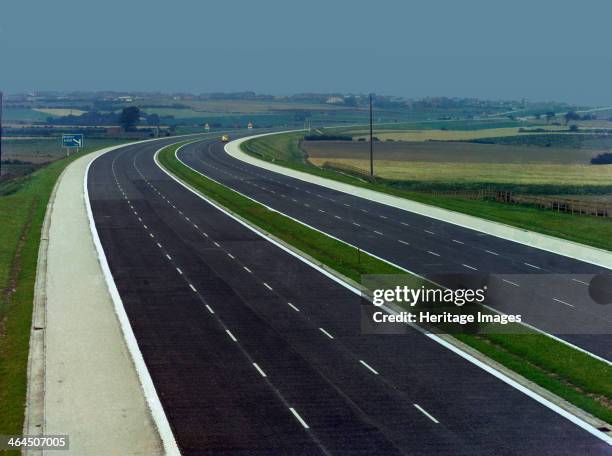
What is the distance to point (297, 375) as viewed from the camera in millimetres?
29469

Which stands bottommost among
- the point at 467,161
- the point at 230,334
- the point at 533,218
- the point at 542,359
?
the point at 467,161

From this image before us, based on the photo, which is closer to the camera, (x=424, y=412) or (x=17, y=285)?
(x=424, y=412)

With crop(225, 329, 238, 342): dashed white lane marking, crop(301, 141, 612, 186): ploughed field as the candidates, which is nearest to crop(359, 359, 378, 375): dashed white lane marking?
crop(225, 329, 238, 342): dashed white lane marking

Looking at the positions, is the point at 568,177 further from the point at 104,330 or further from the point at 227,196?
the point at 104,330

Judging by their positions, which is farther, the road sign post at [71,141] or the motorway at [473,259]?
the road sign post at [71,141]

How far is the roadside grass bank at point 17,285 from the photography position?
27.0 metres

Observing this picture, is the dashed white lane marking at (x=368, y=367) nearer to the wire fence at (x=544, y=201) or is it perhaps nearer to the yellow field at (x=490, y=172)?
the wire fence at (x=544, y=201)

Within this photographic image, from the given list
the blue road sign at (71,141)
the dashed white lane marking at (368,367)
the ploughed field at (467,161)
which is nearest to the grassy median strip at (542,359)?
the dashed white lane marking at (368,367)

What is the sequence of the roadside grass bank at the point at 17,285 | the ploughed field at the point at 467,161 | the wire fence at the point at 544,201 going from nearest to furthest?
the roadside grass bank at the point at 17,285 < the wire fence at the point at 544,201 < the ploughed field at the point at 467,161

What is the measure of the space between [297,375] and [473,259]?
2141 centimetres

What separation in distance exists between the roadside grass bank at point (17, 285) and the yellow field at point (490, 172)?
43.1 metres

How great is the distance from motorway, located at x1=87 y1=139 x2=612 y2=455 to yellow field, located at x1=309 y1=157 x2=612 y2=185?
5773cm

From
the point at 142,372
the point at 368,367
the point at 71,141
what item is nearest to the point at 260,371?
the point at 368,367

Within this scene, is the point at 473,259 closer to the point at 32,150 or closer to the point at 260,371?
the point at 260,371
